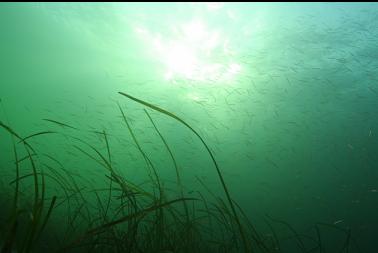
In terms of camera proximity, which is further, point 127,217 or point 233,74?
point 233,74

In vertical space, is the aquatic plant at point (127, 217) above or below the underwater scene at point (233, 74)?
below

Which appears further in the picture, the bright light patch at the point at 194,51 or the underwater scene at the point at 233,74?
the bright light patch at the point at 194,51

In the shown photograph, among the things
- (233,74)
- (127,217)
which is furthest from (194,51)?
(127,217)

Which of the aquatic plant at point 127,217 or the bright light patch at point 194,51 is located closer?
the aquatic plant at point 127,217

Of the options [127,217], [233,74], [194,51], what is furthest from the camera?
[233,74]

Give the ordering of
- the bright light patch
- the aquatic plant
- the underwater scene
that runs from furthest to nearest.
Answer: the bright light patch < the underwater scene < the aquatic plant

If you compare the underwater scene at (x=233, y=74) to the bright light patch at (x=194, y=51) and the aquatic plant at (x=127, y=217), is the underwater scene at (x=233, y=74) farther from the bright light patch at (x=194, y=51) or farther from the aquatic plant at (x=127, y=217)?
the aquatic plant at (x=127, y=217)

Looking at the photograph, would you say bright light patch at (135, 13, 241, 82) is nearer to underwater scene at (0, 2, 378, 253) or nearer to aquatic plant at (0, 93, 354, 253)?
underwater scene at (0, 2, 378, 253)

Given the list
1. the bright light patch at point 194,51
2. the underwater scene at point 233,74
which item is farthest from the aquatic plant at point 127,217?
the bright light patch at point 194,51

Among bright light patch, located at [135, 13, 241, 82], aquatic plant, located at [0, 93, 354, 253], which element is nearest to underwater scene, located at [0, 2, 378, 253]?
bright light patch, located at [135, 13, 241, 82]

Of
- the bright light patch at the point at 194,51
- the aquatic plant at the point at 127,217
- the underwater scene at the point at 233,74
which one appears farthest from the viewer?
the bright light patch at the point at 194,51

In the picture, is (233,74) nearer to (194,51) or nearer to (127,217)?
(194,51)

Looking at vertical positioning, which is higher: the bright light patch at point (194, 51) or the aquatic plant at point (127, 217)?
the bright light patch at point (194, 51)

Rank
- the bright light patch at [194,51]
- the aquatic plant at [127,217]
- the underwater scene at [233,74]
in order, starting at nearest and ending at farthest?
the aquatic plant at [127,217]
the underwater scene at [233,74]
the bright light patch at [194,51]
